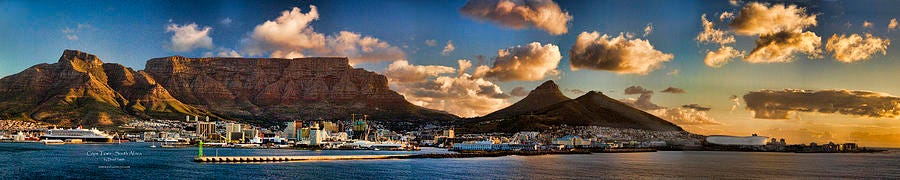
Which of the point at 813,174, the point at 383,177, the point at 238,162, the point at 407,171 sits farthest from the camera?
the point at 238,162

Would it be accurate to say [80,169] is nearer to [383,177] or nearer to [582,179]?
[383,177]

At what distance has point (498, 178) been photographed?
97250 millimetres

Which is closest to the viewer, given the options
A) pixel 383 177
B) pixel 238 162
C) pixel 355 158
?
pixel 383 177

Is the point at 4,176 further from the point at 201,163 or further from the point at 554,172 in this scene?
the point at 554,172

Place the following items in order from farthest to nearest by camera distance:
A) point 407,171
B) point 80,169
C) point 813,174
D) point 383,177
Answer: point 813,174, point 407,171, point 80,169, point 383,177

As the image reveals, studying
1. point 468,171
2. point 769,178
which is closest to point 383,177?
point 468,171

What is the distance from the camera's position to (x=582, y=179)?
9631 centimetres

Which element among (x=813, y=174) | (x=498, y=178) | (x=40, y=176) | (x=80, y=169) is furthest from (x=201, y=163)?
(x=813, y=174)

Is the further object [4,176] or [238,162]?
[238,162]

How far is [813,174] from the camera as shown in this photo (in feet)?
381

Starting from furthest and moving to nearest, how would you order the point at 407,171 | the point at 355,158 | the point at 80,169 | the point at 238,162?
1. the point at 355,158
2. the point at 238,162
3. the point at 407,171
4. the point at 80,169

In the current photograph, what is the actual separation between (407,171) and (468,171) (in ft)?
35.0

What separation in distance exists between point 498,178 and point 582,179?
1242cm

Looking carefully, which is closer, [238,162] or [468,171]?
[468,171]
